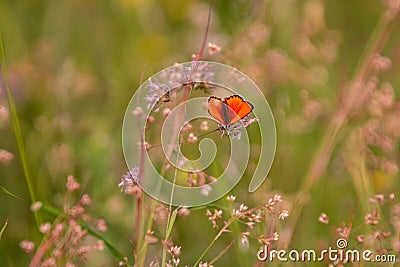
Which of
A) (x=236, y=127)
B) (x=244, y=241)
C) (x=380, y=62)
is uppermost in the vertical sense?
(x=380, y=62)

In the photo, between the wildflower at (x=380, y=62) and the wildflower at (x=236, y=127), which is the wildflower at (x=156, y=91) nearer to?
the wildflower at (x=236, y=127)

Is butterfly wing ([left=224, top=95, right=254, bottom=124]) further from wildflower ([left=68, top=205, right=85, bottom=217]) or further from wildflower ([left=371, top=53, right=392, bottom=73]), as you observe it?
wildflower ([left=371, top=53, right=392, bottom=73])

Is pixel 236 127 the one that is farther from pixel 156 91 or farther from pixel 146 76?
pixel 146 76

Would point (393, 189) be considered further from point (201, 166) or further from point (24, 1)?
point (24, 1)

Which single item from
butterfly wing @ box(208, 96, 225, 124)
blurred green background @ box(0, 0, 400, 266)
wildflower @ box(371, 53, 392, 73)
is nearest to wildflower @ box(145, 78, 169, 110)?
butterfly wing @ box(208, 96, 225, 124)

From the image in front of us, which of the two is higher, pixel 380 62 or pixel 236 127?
pixel 380 62

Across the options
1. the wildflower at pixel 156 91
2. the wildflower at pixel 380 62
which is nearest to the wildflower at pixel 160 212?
the wildflower at pixel 156 91

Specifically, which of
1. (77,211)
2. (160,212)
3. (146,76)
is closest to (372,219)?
(160,212)

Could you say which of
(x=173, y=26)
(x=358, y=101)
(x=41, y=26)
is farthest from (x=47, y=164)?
(x=173, y=26)
